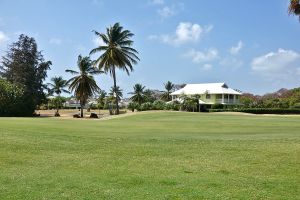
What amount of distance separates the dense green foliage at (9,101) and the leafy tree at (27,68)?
35.1ft

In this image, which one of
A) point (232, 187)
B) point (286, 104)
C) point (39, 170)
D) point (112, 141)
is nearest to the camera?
point (232, 187)

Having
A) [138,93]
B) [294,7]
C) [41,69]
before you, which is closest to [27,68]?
[41,69]

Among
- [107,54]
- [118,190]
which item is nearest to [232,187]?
[118,190]

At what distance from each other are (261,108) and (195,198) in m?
78.9

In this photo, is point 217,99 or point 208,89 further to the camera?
point 208,89

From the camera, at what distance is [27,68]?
92.8m

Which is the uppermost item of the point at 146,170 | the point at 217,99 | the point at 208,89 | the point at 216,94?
the point at 208,89

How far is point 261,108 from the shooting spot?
8588 cm

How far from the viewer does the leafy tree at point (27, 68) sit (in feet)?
302

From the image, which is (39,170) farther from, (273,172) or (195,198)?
(273,172)

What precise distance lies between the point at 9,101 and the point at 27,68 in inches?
659

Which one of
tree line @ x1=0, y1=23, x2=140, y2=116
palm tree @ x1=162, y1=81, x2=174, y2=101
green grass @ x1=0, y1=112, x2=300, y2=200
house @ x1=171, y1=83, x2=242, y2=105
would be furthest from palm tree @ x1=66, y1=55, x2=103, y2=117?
green grass @ x1=0, y1=112, x2=300, y2=200

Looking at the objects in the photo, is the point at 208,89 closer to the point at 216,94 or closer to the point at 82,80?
the point at 216,94

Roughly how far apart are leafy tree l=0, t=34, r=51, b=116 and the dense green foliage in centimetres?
1071
